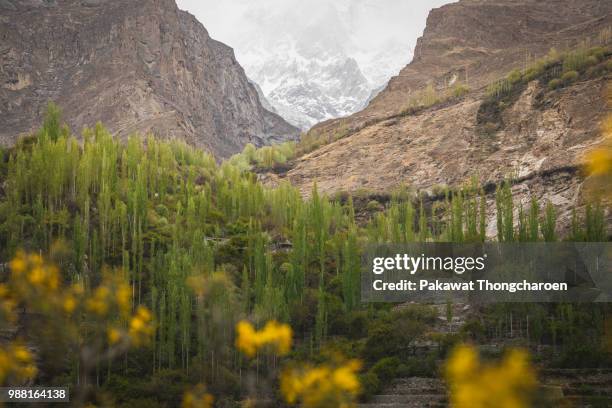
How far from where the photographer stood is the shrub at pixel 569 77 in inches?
1882

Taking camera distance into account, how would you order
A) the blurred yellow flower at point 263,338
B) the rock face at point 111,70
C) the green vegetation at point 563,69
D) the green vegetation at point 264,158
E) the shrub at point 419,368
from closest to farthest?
the blurred yellow flower at point 263,338 → the shrub at point 419,368 → the green vegetation at point 563,69 → the green vegetation at point 264,158 → the rock face at point 111,70

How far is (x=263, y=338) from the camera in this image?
18.9 metres

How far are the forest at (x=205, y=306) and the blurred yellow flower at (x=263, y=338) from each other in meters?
0.09

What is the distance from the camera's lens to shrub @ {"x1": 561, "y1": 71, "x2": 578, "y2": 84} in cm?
4781

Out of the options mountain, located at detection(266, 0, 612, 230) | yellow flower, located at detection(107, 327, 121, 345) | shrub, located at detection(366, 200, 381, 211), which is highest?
mountain, located at detection(266, 0, 612, 230)

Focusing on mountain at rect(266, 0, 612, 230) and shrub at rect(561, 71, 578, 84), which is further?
shrub at rect(561, 71, 578, 84)

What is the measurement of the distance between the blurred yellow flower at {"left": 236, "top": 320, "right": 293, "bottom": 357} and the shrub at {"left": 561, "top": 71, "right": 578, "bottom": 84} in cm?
3840

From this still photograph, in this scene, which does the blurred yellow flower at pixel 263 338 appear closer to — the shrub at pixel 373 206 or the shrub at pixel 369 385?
→ the shrub at pixel 369 385

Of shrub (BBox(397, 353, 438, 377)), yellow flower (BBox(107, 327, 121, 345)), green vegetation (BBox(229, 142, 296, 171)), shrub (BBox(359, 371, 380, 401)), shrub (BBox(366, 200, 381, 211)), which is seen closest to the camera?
yellow flower (BBox(107, 327, 121, 345))

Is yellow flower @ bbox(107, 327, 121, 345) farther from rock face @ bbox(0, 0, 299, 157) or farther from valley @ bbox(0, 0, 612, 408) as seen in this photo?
rock face @ bbox(0, 0, 299, 157)

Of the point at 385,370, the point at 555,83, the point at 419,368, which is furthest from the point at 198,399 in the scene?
the point at 555,83

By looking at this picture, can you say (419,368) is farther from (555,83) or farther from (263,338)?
(555,83)

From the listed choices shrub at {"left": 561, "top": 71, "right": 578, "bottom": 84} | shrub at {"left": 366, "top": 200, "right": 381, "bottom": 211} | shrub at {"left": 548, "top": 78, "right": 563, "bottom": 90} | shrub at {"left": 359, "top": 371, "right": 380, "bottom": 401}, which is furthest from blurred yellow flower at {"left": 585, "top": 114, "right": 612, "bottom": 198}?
shrub at {"left": 548, "top": 78, "right": 563, "bottom": 90}

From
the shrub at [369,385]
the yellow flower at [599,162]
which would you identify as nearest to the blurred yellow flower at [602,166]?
A: the yellow flower at [599,162]
